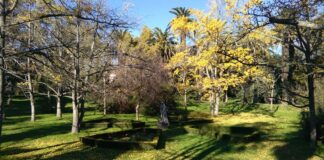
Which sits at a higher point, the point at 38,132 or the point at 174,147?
the point at 38,132

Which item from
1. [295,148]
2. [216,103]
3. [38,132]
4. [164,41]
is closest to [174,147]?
[295,148]

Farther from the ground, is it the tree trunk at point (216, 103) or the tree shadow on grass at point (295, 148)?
the tree trunk at point (216, 103)

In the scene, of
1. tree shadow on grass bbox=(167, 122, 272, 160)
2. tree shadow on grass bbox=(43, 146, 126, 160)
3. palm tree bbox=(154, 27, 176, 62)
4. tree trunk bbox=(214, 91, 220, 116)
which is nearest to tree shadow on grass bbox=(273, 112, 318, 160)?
tree shadow on grass bbox=(167, 122, 272, 160)

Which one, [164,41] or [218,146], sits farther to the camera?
[164,41]

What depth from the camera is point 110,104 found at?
139 ft

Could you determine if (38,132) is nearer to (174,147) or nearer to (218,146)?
(174,147)

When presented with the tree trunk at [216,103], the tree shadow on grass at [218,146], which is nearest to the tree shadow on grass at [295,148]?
the tree shadow on grass at [218,146]

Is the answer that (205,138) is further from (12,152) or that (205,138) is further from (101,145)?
(12,152)

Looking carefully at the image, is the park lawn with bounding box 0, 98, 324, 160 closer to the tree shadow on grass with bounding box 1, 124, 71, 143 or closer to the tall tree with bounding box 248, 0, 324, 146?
the tree shadow on grass with bounding box 1, 124, 71, 143

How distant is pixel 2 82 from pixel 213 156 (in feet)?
33.6

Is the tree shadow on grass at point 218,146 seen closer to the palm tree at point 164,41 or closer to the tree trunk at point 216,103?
the tree trunk at point 216,103

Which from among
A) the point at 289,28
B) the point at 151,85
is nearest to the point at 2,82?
the point at 289,28

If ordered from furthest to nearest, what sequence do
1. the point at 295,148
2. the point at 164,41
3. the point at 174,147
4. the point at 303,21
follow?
the point at 164,41
the point at 174,147
the point at 295,148
the point at 303,21

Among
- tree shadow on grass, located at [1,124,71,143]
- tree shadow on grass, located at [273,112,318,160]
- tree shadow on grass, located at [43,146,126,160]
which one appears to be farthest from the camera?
tree shadow on grass, located at [1,124,71,143]
